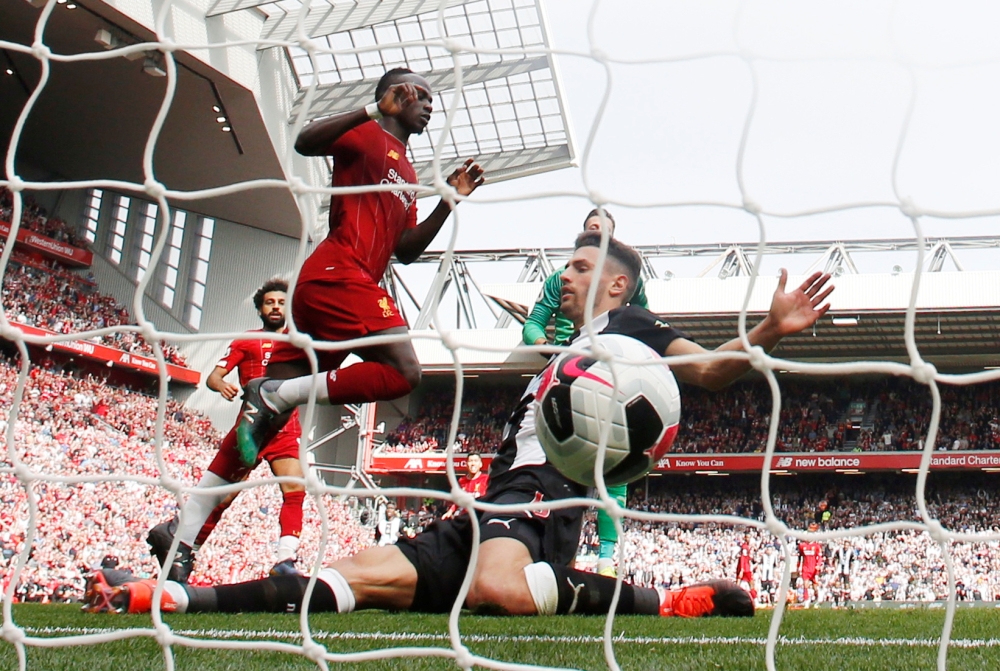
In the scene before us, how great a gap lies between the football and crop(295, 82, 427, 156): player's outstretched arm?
37.1 inches

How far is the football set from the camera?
2.79 meters

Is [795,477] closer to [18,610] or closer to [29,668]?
[18,610]

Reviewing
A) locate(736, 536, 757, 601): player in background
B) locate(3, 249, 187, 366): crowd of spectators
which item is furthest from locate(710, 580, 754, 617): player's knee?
locate(3, 249, 187, 366): crowd of spectators

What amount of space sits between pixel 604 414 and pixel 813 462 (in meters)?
21.6

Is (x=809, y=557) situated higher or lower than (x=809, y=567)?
higher

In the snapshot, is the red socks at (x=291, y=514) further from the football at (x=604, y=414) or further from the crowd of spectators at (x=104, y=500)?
the football at (x=604, y=414)

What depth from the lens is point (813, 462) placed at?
23.0 meters

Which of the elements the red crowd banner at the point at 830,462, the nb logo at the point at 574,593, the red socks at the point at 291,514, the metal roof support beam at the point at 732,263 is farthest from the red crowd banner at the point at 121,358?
the nb logo at the point at 574,593

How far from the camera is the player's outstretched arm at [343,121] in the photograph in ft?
9.75

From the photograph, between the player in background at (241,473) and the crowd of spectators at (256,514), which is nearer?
the player in background at (241,473)

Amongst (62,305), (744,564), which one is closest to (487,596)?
(744,564)

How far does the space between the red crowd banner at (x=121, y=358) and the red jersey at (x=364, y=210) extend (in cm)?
1796

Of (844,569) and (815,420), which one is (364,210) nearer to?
(844,569)

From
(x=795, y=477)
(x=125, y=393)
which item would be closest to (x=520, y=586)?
(x=125, y=393)
